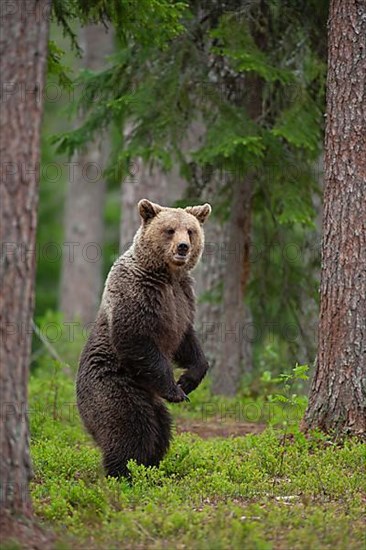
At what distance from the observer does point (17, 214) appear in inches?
216

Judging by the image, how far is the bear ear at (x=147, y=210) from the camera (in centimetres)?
841

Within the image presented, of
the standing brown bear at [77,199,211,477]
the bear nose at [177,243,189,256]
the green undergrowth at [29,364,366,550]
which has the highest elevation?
the bear nose at [177,243,189,256]

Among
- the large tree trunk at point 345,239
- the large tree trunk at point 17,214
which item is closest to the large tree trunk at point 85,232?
the large tree trunk at point 345,239

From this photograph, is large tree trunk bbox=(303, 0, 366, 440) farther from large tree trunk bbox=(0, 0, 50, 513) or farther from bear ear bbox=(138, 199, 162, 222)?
large tree trunk bbox=(0, 0, 50, 513)

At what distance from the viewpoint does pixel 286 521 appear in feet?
19.8

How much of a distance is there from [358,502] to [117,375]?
2.36 metres

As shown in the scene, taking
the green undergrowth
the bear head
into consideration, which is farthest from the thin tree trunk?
the bear head

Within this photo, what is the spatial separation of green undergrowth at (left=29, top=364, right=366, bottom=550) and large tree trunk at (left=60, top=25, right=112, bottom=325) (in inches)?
491

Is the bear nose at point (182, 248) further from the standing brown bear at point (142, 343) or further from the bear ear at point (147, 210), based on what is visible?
the bear ear at point (147, 210)

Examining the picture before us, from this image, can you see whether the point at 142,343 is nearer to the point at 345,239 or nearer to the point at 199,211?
the point at 199,211

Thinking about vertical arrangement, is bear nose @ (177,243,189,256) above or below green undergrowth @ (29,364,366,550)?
above

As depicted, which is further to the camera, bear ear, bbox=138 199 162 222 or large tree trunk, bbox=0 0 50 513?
bear ear, bbox=138 199 162 222

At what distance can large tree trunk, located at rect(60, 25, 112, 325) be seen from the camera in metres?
22.3

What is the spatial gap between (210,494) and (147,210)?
270cm
